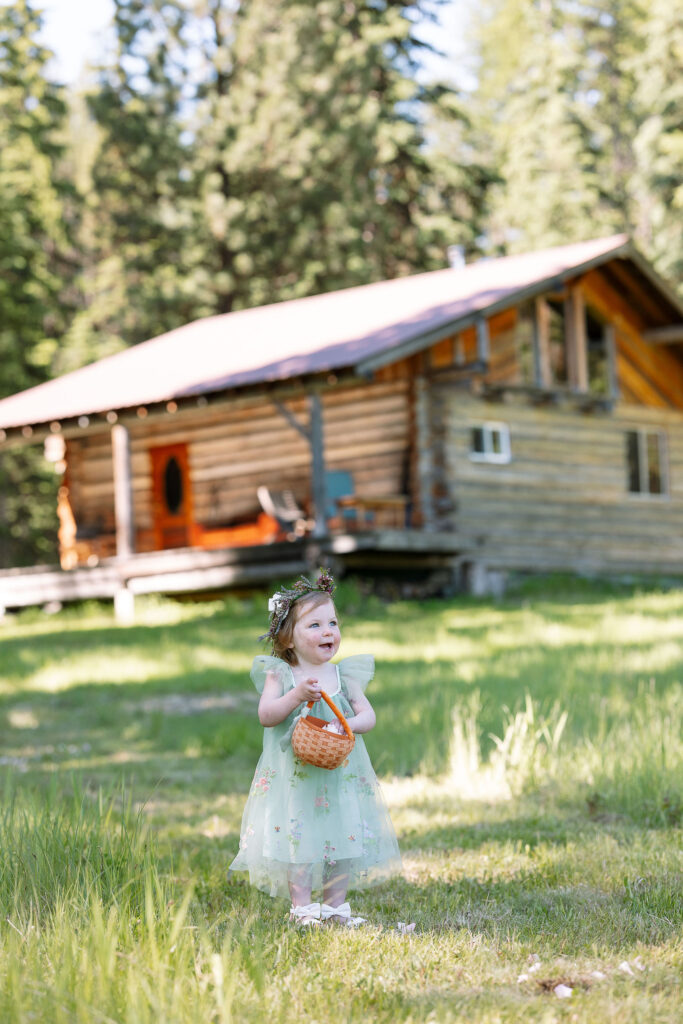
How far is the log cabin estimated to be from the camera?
777 inches

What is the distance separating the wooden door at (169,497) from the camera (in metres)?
24.6

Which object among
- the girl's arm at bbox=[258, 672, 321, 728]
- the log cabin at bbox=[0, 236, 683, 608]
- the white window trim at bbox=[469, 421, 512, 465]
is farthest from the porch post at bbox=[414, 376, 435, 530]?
the girl's arm at bbox=[258, 672, 321, 728]

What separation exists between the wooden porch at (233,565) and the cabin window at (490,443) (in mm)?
1910

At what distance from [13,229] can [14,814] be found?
1151 inches

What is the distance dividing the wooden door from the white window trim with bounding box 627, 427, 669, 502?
9.02 metres

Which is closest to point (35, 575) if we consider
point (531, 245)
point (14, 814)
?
point (14, 814)

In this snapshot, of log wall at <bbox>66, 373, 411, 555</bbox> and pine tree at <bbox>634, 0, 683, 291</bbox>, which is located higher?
pine tree at <bbox>634, 0, 683, 291</bbox>

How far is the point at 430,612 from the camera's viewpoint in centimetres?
1823

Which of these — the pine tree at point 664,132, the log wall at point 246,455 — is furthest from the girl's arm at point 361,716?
the pine tree at point 664,132

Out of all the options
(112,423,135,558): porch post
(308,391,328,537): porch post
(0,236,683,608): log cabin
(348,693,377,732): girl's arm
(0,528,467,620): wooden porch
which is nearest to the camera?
(348,693,377,732): girl's arm

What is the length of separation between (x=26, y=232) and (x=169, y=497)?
12140 millimetres

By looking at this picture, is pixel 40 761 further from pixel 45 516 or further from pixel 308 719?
pixel 45 516

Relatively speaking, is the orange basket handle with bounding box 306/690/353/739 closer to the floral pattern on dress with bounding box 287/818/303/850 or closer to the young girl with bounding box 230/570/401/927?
the young girl with bounding box 230/570/401/927

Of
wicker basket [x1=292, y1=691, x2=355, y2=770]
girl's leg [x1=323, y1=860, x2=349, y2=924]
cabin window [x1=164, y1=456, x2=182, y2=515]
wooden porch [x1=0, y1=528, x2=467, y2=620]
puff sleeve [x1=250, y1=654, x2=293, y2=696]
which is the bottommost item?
girl's leg [x1=323, y1=860, x2=349, y2=924]
